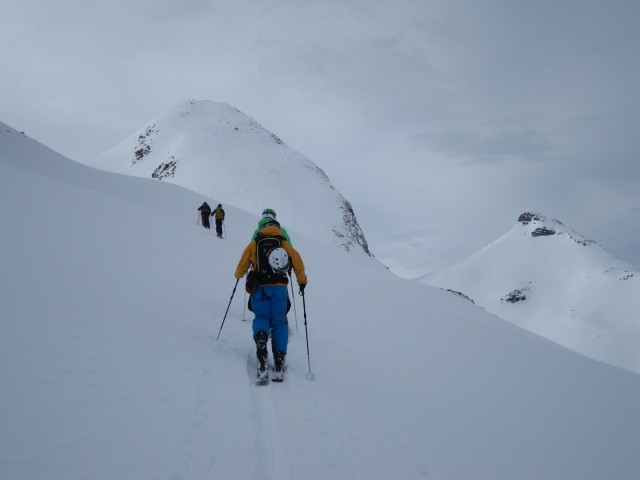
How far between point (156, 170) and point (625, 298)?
158 m

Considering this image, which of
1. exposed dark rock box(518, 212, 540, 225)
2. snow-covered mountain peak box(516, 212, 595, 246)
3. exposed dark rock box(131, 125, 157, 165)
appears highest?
exposed dark rock box(518, 212, 540, 225)

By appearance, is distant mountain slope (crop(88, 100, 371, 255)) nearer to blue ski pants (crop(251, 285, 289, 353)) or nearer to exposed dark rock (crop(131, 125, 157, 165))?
exposed dark rock (crop(131, 125, 157, 165))

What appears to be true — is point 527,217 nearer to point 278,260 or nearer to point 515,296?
point 515,296

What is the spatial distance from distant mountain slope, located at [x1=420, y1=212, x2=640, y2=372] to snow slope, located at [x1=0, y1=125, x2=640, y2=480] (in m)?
130

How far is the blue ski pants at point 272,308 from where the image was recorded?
16.6 feet

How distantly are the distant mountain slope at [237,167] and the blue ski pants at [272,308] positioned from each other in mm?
40294

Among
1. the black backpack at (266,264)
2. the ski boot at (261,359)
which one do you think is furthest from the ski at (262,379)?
the black backpack at (266,264)

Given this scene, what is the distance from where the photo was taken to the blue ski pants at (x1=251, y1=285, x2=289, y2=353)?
16.6 ft

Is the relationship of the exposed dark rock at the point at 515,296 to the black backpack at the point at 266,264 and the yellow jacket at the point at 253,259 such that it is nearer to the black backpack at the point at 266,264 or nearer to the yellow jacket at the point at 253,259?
the yellow jacket at the point at 253,259

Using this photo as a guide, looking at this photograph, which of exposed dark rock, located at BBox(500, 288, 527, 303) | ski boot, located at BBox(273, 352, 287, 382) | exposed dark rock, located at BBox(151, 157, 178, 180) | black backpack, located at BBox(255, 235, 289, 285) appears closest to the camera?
ski boot, located at BBox(273, 352, 287, 382)

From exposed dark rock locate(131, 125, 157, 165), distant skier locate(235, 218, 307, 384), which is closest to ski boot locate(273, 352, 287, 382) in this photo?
distant skier locate(235, 218, 307, 384)

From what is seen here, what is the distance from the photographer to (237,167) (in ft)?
184

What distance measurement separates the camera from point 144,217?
1526 centimetres

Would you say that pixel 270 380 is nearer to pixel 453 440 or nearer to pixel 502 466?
pixel 453 440
